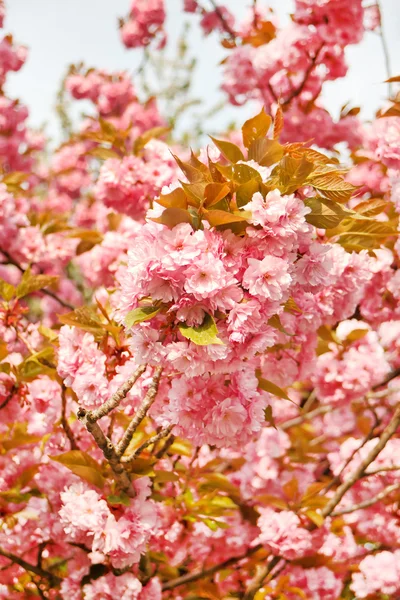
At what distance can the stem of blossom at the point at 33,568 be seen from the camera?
2.18 m

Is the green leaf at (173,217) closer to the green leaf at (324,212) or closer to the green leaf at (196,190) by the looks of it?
the green leaf at (196,190)

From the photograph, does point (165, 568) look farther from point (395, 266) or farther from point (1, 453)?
point (395, 266)

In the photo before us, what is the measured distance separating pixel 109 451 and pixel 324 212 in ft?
2.84

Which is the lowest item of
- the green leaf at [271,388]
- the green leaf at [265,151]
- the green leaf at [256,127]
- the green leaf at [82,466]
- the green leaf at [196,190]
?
the green leaf at [82,466]

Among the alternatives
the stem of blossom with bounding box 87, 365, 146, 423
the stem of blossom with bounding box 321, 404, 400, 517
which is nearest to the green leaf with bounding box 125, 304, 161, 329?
the stem of blossom with bounding box 87, 365, 146, 423

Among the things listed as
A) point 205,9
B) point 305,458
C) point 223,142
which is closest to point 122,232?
point 305,458

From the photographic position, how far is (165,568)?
273 cm

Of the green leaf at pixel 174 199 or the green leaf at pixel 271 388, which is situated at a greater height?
the green leaf at pixel 174 199

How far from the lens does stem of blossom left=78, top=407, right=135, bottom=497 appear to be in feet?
4.96

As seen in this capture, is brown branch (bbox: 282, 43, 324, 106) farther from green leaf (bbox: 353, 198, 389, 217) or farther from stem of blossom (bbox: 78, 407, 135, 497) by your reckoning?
stem of blossom (bbox: 78, 407, 135, 497)

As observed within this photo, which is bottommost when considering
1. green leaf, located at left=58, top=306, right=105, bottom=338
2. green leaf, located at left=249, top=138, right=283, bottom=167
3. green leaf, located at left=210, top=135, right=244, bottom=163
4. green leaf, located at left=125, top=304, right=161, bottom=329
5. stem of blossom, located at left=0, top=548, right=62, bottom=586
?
stem of blossom, located at left=0, top=548, right=62, bottom=586

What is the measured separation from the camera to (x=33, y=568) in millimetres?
2256

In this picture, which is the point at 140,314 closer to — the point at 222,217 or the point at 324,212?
the point at 222,217

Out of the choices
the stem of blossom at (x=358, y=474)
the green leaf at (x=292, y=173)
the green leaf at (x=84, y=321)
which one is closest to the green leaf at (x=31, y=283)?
the green leaf at (x=84, y=321)
